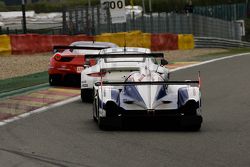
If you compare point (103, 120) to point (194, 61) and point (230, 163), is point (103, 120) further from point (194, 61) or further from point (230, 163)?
point (194, 61)

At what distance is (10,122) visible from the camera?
458 inches

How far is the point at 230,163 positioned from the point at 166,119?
2.69m

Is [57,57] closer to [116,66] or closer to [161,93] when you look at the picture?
[116,66]

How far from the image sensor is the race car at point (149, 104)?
10.5 m

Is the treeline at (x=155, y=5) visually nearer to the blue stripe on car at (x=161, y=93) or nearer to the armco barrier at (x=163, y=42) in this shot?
the armco barrier at (x=163, y=42)

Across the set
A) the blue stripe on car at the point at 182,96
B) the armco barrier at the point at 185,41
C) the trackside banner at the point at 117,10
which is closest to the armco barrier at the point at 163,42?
the armco barrier at the point at 185,41

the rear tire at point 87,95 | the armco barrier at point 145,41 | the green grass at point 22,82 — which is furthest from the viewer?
the armco barrier at point 145,41

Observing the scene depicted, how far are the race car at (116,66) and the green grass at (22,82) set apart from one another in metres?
2.98

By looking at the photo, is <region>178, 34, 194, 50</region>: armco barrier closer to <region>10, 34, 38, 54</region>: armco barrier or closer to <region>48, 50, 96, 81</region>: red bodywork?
<region>10, 34, 38, 54</region>: armco barrier

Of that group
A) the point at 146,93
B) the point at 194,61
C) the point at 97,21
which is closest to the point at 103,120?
the point at 146,93

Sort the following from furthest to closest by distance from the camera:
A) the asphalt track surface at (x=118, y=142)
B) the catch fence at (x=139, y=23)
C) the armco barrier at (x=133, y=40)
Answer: the catch fence at (x=139, y=23), the armco barrier at (x=133, y=40), the asphalt track surface at (x=118, y=142)

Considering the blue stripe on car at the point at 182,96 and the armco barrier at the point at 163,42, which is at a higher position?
the blue stripe on car at the point at 182,96

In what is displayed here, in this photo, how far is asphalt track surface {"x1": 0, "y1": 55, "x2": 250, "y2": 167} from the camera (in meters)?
8.16

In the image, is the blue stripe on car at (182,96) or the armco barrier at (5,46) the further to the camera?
the armco barrier at (5,46)
